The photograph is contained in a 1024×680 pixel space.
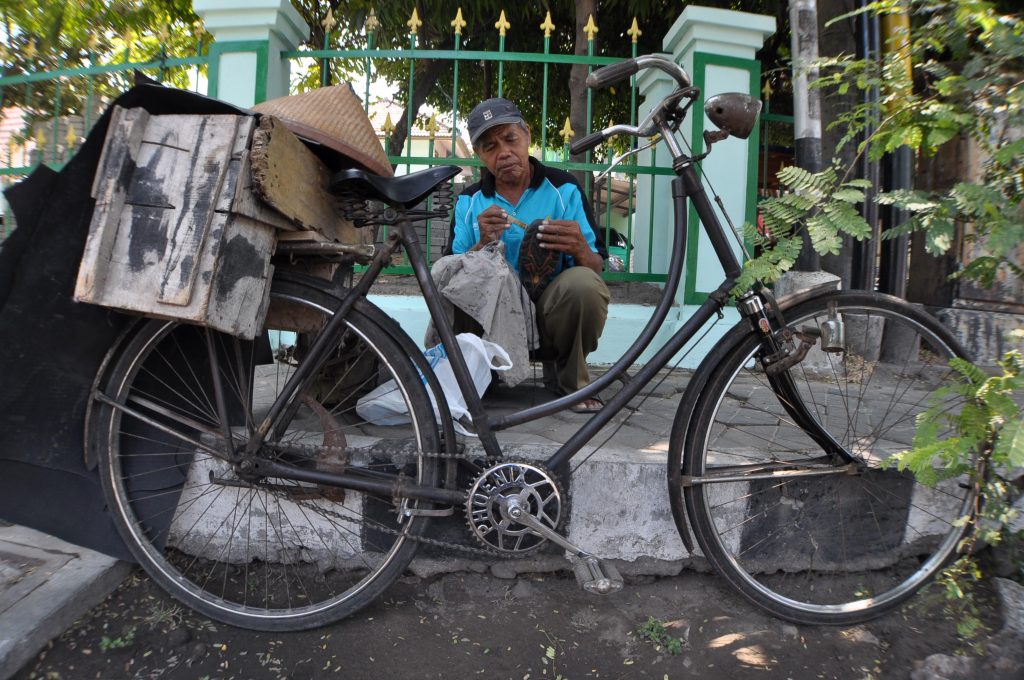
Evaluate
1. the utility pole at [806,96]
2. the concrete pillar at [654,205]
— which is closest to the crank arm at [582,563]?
the utility pole at [806,96]

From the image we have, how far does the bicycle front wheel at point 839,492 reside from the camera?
1971 millimetres

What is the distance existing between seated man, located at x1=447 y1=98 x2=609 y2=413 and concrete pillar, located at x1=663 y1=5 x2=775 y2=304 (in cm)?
130

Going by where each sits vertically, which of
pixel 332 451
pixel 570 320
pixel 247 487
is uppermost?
pixel 570 320

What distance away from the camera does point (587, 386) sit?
Result: 2.03 m

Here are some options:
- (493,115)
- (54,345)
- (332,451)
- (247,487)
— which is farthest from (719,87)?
(54,345)

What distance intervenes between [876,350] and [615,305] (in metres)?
1.81

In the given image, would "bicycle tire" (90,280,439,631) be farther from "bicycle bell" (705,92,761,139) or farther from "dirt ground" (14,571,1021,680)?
"bicycle bell" (705,92,761,139)

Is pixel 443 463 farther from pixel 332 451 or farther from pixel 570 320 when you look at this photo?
pixel 570 320

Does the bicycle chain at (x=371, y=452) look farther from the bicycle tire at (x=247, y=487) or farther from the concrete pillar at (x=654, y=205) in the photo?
the concrete pillar at (x=654, y=205)

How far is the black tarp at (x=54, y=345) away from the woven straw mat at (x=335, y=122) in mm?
210

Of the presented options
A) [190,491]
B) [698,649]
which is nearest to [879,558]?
[698,649]

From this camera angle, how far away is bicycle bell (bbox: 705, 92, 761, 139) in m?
1.89

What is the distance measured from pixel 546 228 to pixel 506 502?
1.15 metres

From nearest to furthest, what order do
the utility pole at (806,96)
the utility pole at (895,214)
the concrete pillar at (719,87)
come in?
the utility pole at (806,96)
the concrete pillar at (719,87)
the utility pole at (895,214)
